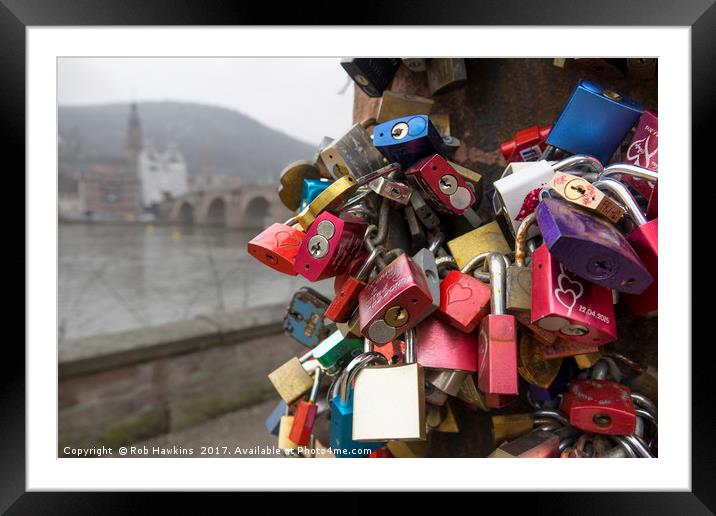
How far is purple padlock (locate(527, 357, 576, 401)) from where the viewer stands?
66 centimetres

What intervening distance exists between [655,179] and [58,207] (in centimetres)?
72

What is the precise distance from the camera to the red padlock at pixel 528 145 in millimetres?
728

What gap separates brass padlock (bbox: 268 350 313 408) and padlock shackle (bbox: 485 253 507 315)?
42 centimetres

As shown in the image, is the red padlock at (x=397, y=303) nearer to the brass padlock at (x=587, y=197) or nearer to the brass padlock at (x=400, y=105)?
the brass padlock at (x=587, y=197)

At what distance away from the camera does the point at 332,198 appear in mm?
621

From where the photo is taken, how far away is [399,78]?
0.93 meters

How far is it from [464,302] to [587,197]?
7.4 inches

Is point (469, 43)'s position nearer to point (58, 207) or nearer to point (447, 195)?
point (447, 195)

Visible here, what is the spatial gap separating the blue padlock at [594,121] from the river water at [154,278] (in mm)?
685

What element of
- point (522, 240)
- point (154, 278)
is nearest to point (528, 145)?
point (522, 240)

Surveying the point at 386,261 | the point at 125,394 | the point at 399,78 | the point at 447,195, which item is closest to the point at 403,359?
the point at 386,261

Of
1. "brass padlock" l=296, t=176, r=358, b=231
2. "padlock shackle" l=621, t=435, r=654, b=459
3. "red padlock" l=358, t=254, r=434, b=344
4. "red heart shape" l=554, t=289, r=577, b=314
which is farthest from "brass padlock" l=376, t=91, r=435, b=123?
"padlock shackle" l=621, t=435, r=654, b=459

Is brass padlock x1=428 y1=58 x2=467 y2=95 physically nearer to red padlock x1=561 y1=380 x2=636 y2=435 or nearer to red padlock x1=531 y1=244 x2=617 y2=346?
red padlock x1=531 y1=244 x2=617 y2=346

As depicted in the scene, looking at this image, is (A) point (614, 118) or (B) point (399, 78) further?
(B) point (399, 78)
